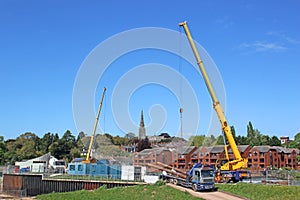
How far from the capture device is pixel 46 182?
60.3 metres

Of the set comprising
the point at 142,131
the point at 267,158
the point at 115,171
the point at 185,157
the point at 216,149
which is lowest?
the point at 115,171

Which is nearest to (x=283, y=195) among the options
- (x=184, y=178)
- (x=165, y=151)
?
(x=184, y=178)

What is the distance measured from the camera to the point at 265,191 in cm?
3331

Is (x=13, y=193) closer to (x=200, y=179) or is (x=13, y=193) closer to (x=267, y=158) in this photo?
(x=200, y=179)

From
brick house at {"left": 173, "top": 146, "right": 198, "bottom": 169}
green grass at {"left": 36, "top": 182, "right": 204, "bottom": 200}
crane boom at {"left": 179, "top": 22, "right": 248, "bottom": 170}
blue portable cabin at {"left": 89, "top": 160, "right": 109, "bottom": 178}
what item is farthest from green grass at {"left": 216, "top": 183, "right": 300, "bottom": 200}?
brick house at {"left": 173, "top": 146, "right": 198, "bottom": 169}

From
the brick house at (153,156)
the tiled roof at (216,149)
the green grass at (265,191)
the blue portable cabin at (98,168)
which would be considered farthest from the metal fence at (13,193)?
the tiled roof at (216,149)

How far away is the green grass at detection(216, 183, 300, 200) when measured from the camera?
105ft

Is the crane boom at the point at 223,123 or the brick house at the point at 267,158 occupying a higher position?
the crane boom at the point at 223,123

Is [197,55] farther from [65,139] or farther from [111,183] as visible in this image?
[65,139]

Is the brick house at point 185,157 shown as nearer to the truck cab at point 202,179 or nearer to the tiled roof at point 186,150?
the tiled roof at point 186,150

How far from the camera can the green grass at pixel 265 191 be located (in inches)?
1255

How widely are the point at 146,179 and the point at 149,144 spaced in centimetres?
2569

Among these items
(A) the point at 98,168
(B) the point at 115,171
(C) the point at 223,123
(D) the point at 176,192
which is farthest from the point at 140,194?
(A) the point at 98,168

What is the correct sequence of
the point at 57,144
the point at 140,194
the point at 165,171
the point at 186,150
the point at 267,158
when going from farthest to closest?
the point at 57,144, the point at 267,158, the point at 186,150, the point at 165,171, the point at 140,194
